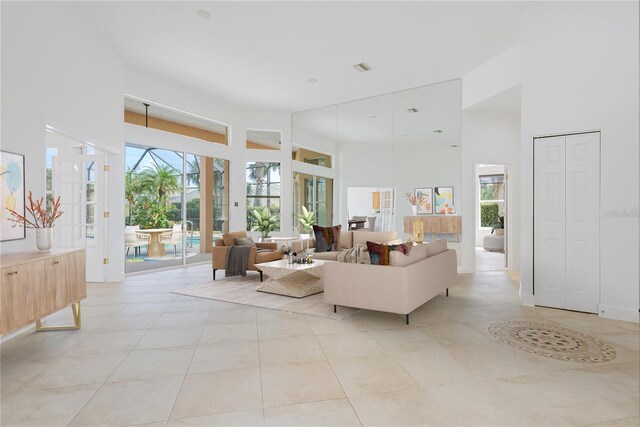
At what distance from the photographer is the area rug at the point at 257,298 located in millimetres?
4207

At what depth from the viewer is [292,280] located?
5.30 meters

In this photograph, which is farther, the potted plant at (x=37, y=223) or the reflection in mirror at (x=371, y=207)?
the reflection in mirror at (x=371, y=207)

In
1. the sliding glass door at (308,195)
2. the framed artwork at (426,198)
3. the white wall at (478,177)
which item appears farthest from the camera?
the white wall at (478,177)

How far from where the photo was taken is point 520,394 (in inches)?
91.0

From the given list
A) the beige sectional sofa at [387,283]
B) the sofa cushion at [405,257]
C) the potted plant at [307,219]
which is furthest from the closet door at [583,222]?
the potted plant at [307,219]

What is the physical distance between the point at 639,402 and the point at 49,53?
239 inches

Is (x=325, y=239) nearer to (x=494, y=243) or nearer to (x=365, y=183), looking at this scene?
(x=365, y=183)

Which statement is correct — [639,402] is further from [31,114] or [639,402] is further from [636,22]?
[31,114]

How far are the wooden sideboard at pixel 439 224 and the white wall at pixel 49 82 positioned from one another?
566 cm

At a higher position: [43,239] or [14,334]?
[43,239]

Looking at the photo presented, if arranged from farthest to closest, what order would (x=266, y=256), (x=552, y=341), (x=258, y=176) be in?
(x=258, y=176) < (x=266, y=256) < (x=552, y=341)

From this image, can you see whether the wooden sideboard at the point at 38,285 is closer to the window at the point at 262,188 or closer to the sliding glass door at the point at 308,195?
the window at the point at 262,188

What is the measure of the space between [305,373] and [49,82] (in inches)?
164

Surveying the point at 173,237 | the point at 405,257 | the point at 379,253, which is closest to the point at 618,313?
the point at 405,257
